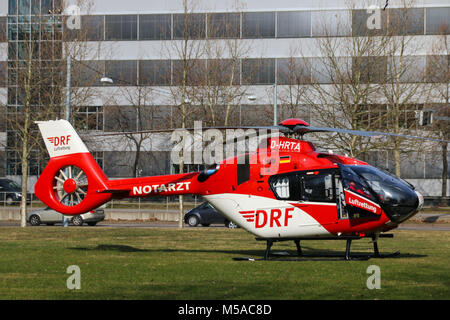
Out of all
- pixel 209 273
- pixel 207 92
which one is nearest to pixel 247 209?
pixel 209 273

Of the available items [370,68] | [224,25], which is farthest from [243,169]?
[224,25]

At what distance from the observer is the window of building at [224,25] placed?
47.0 metres

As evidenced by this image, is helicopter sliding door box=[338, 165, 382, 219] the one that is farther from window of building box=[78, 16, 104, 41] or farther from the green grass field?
window of building box=[78, 16, 104, 41]

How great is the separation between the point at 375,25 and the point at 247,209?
1053 inches

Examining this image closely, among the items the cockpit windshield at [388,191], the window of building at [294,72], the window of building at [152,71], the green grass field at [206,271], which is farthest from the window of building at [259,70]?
the cockpit windshield at [388,191]

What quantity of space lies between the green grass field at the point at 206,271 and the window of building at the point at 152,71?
31.1 m

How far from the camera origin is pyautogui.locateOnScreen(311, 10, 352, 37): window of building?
4448 centimetres

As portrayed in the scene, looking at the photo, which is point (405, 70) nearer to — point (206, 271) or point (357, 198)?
point (357, 198)

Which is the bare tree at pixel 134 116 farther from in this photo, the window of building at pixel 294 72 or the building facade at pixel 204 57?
the window of building at pixel 294 72

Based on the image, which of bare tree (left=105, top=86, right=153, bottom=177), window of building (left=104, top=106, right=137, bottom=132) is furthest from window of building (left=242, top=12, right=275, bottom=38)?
window of building (left=104, top=106, right=137, bottom=132)

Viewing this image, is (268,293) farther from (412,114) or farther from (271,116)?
(271,116)

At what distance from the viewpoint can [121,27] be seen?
5809cm

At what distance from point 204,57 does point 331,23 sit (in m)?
11.3

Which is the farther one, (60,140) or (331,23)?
(331,23)
